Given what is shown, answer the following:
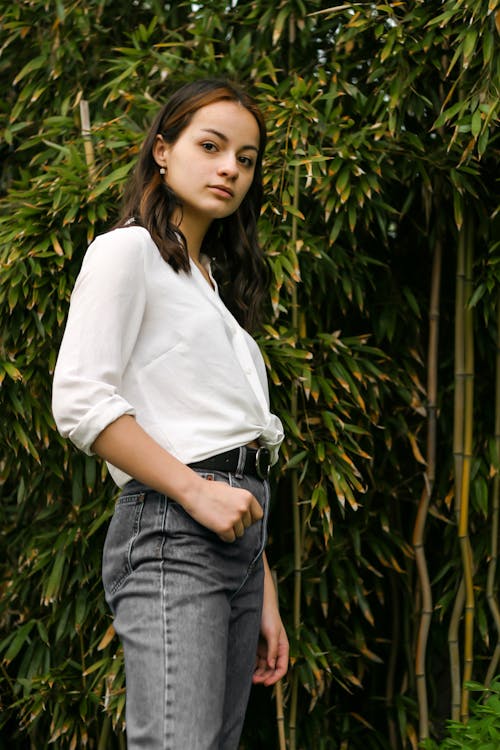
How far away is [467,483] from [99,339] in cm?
143

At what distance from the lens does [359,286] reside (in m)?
2.48

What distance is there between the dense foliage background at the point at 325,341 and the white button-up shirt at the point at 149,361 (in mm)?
838

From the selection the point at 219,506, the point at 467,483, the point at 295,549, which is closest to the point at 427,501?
the point at 467,483

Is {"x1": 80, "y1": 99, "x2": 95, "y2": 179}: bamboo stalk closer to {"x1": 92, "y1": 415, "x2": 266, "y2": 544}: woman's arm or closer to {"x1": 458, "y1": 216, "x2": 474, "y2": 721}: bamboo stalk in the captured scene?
{"x1": 458, "y1": 216, "x2": 474, "y2": 721}: bamboo stalk

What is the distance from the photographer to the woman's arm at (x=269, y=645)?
1676 mm

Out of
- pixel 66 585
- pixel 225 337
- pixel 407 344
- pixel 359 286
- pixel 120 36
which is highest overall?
pixel 120 36

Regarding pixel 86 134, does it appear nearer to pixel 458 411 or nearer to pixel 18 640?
pixel 458 411

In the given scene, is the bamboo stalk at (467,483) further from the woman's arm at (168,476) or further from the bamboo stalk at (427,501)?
the woman's arm at (168,476)

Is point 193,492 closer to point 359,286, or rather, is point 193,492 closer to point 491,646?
point 359,286

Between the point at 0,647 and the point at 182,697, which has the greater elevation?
the point at 182,697

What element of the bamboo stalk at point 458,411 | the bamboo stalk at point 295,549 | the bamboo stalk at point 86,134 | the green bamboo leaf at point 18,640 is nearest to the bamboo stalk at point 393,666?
the bamboo stalk at point 458,411

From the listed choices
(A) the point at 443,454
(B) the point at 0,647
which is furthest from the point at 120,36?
(B) the point at 0,647

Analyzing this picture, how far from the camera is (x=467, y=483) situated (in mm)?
2500

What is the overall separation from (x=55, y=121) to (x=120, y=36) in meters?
0.42
